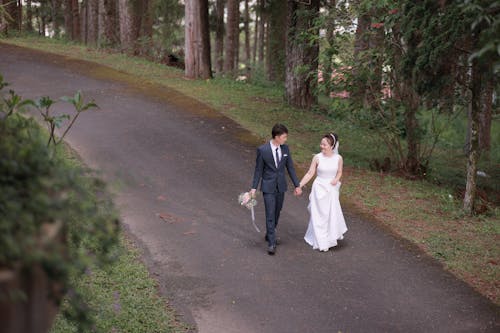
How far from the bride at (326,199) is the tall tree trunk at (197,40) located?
14.2 m

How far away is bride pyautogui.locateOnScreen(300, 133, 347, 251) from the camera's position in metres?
10.0

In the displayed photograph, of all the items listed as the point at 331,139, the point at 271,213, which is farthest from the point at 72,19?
the point at 271,213

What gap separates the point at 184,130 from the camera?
1664 centimetres

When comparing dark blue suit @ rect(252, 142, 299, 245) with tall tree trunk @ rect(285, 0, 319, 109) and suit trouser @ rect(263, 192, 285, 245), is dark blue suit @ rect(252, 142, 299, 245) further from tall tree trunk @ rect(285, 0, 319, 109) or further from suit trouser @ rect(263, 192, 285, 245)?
tall tree trunk @ rect(285, 0, 319, 109)

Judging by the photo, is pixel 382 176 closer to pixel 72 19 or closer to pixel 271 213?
pixel 271 213

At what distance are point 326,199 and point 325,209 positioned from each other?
0.16 meters

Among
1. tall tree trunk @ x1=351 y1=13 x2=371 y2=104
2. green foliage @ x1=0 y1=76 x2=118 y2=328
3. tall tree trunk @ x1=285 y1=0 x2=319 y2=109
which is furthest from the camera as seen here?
tall tree trunk @ x1=285 y1=0 x2=319 y2=109

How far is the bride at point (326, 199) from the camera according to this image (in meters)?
10.0

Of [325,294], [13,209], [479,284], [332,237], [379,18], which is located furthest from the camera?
[379,18]

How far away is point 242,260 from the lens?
31.3 feet

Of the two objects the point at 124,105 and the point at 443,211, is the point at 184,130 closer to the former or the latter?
the point at 124,105

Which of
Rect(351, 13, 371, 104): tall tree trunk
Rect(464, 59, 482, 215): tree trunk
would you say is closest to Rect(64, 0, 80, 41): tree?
Rect(351, 13, 371, 104): tall tree trunk

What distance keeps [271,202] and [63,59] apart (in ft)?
56.3

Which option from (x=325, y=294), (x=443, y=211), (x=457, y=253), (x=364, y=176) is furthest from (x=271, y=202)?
(x=364, y=176)
